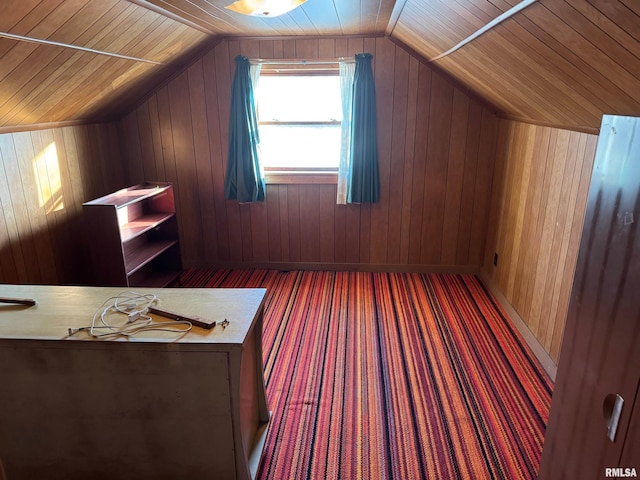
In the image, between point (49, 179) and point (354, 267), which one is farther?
point (354, 267)

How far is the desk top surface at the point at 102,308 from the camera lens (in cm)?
153

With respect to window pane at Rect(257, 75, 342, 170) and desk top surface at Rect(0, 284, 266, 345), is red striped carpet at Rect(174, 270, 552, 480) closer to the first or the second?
desk top surface at Rect(0, 284, 266, 345)

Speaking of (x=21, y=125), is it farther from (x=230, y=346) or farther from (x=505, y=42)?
(x=505, y=42)

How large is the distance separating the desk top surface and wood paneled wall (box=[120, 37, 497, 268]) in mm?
2301

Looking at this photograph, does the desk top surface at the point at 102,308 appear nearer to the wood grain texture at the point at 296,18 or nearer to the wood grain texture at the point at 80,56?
the wood grain texture at the point at 80,56

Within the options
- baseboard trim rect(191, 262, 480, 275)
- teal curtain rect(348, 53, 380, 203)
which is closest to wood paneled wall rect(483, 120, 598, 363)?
baseboard trim rect(191, 262, 480, 275)

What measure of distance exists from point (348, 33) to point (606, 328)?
10.4 ft

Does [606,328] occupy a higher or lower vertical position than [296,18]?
lower

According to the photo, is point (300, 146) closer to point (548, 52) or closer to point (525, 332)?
point (525, 332)

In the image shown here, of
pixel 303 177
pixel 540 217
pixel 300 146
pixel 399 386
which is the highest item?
pixel 300 146

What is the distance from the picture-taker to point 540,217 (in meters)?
2.81

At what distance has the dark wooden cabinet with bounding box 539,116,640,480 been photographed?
1.03 meters

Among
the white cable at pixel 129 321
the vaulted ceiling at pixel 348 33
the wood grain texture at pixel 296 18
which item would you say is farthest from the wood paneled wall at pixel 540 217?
the white cable at pixel 129 321

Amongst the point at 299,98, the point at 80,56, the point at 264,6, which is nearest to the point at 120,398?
the point at 264,6
